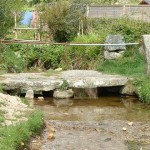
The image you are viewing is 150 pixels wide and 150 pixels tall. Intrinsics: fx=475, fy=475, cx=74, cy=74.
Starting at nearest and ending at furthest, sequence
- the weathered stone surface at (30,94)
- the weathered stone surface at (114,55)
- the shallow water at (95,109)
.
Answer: the shallow water at (95,109), the weathered stone surface at (30,94), the weathered stone surface at (114,55)

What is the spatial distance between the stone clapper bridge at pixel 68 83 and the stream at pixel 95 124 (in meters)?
0.45

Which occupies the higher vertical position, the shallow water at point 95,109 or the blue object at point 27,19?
the blue object at point 27,19

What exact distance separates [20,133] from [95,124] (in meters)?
2.98

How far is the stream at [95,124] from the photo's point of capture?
1074cm

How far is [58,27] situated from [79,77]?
267 inches

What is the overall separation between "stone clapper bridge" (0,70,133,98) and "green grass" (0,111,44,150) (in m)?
4.13

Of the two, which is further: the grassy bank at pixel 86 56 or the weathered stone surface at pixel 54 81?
the grassy bank at pixel 86 56

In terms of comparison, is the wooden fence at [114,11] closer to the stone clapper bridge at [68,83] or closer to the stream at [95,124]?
the stone clapper bridge at [68,83]

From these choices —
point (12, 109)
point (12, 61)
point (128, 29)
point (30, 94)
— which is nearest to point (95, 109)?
point (30, 94)

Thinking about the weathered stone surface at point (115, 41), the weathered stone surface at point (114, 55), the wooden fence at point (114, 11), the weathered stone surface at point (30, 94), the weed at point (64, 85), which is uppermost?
the wooden fence at point (114, 11)

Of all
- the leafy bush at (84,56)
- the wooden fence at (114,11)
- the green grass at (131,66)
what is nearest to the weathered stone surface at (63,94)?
the green grass at (131,66)

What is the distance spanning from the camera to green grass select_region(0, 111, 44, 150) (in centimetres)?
942

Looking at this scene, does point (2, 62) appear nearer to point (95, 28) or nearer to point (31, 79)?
point (31, 79)

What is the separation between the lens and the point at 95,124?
41.4 feet
